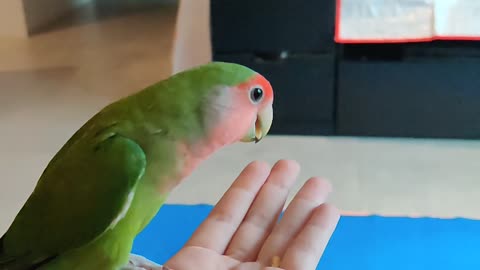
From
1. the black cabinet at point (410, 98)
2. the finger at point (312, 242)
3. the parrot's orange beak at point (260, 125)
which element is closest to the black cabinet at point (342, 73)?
the black cabinet at point (410, 98)

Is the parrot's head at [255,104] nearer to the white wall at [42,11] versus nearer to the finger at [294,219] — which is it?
the finger at [294,219]

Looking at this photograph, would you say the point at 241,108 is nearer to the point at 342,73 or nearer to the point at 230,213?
the point at 230,213

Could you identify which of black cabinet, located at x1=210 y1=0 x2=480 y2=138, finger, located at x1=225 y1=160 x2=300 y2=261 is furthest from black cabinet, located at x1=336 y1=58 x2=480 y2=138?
finger, located at x1=225 y1=160 x2=300 y2=261

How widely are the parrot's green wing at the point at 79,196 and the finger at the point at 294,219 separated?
1.06 ft

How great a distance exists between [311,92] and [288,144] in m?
0.15

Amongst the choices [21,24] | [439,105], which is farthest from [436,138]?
[21,24]

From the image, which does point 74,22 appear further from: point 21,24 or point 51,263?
point 51,263

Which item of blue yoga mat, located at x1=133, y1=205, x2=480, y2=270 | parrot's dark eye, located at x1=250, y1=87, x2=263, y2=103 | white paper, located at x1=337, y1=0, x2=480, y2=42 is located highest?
parrot's dark eye, located at x1=250, y1=87, x2=263, y2=103

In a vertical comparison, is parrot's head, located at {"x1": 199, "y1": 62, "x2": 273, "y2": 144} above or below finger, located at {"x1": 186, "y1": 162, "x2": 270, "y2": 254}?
above

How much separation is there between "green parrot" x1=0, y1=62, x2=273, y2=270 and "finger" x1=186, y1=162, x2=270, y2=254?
31cm

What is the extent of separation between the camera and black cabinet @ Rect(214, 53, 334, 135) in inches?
64.9

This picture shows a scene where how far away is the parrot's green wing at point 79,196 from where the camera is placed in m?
0.50

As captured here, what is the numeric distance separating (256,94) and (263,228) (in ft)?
1.22

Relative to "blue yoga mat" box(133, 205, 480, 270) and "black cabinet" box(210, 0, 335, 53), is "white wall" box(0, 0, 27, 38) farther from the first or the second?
"blue yoga mat" box(133, 205, 480, 270)
